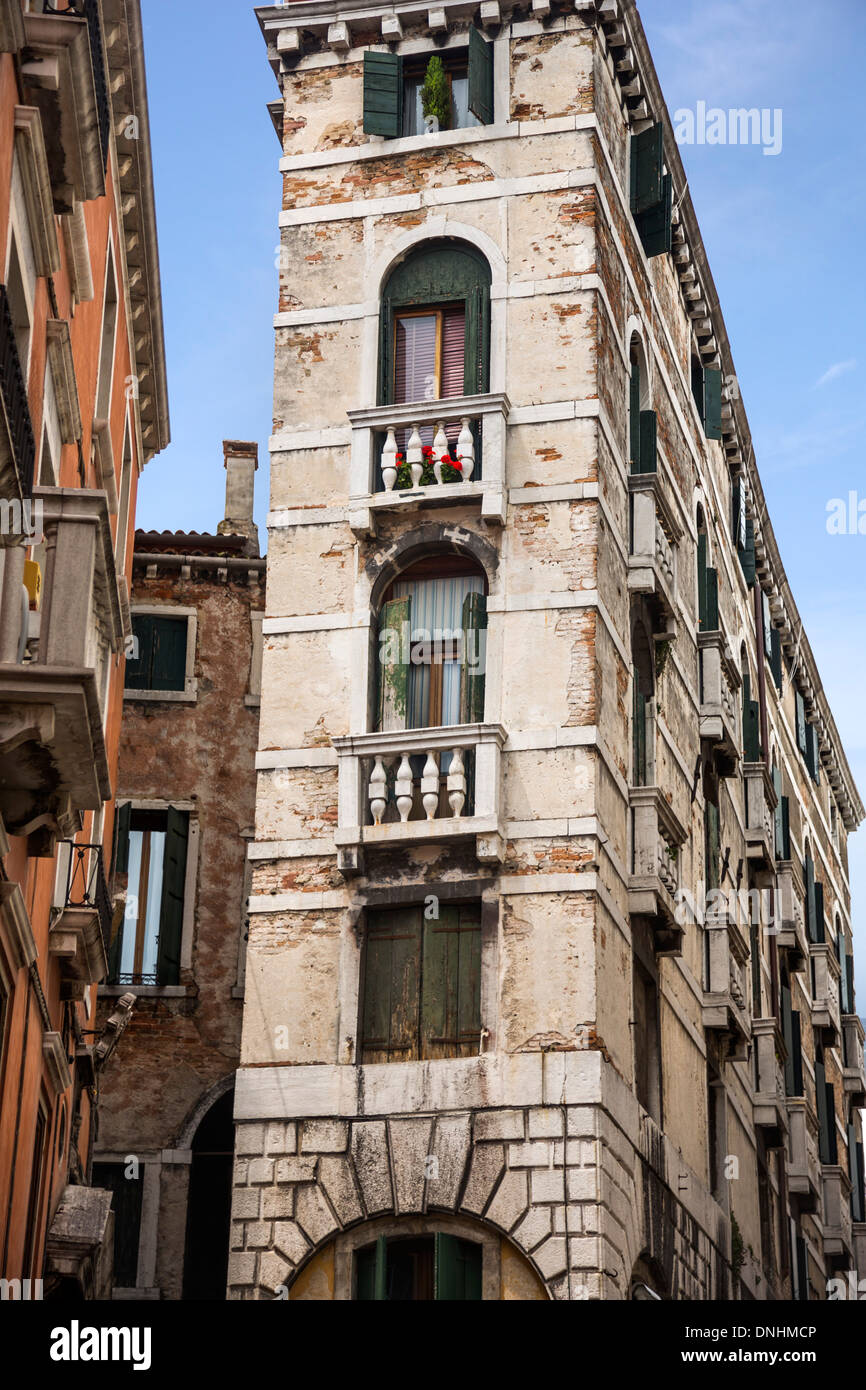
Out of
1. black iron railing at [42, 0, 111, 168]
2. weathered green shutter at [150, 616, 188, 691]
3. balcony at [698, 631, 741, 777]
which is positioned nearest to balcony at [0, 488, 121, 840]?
black iron railing at [42, 0, 111, 168]

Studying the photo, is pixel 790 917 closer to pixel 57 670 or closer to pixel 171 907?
pixel 171 907

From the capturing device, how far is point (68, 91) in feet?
43.1

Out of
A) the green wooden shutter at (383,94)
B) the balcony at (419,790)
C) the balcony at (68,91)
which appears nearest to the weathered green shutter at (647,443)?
the green wooden shutter at (383,94)

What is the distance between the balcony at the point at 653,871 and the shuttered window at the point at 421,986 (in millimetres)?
2239

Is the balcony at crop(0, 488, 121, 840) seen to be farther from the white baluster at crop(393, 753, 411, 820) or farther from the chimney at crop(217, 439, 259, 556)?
the chimney at crop(217, 439, 259, 556)

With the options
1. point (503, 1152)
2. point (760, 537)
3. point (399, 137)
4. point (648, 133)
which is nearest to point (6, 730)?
point (503, 1152)

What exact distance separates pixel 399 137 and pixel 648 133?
341 cm

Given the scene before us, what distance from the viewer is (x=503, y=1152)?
20.0 metres

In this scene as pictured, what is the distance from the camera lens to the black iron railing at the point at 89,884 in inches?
717

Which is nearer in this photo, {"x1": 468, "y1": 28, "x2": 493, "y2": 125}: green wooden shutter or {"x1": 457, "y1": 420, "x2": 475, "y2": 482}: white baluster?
{"x1": 457, "y1": 420, "x2": 475, "y2": 482}: white baluster

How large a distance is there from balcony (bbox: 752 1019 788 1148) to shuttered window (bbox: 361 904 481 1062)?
34.8ft

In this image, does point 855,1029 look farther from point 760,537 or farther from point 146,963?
point 146,963

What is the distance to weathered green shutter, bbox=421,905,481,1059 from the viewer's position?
67.4 ft

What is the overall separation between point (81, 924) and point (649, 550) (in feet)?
29.8
